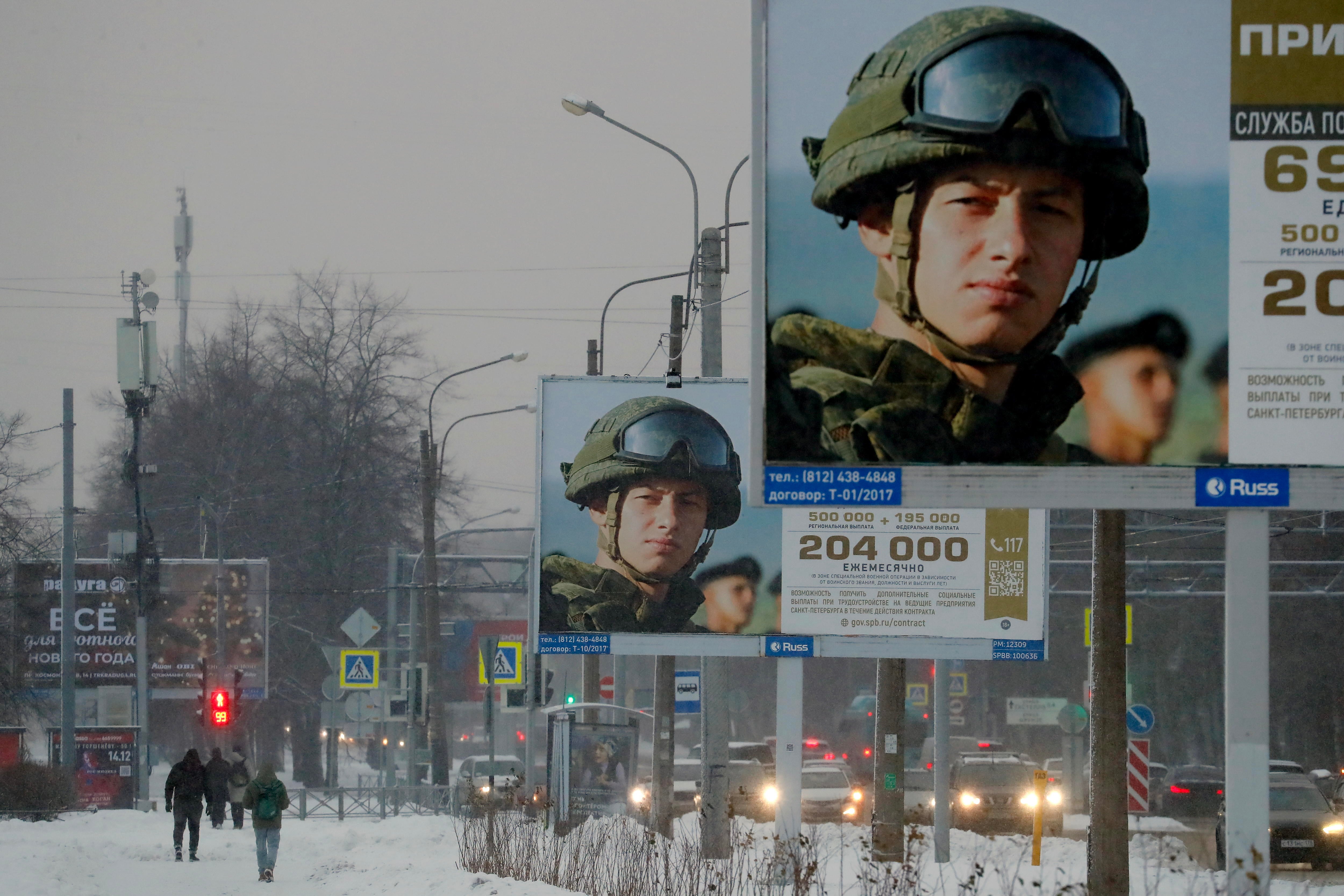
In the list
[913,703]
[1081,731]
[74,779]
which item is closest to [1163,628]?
[913,703]

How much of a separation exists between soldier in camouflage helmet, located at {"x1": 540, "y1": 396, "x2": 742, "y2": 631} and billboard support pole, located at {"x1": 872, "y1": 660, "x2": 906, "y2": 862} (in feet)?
9.63

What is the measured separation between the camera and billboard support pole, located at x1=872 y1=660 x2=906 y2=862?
2202 centimetres

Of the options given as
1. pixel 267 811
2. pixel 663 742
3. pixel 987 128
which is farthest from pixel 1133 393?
pixel 663 742

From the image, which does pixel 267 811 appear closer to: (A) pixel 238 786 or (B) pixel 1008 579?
(B) pixel 1008 579

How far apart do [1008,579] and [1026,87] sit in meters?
12.3

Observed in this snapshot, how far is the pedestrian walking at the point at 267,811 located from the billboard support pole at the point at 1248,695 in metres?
13.4

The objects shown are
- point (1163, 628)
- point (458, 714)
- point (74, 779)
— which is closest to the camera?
point (74, 779)

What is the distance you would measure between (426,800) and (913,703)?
24742 mm

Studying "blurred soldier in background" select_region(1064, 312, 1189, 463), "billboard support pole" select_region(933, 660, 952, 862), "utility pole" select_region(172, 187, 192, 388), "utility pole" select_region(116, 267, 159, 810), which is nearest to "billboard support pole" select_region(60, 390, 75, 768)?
"utility pole" select_region(116, 267, 159, 810)

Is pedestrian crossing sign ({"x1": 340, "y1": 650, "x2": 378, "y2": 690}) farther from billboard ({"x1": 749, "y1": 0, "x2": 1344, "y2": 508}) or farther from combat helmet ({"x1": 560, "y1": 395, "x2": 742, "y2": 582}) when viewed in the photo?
billboard ({"x1": 749, "y1": 0, "x2": 1344, "y2": 508})

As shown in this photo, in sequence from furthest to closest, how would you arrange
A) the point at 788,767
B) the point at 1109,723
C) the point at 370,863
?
the point at 370,863, the point at 1109,723, the point at 788,767

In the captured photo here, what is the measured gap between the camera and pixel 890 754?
22.4m

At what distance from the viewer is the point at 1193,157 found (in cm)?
1037

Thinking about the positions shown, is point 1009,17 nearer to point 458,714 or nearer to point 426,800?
point 426,800
